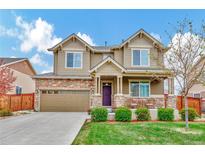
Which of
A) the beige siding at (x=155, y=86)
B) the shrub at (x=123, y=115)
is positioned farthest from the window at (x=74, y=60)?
the shrub at (x=123, y=115)

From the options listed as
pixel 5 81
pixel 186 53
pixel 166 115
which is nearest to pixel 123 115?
pixel 166 115

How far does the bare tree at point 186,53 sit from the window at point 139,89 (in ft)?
25.9

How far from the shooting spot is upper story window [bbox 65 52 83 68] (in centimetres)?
1970

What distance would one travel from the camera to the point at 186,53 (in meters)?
9.98

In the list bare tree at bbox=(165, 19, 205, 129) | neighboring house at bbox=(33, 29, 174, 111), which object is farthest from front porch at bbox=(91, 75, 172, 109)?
bare tree at bbox=(165, 19, 205, 129)

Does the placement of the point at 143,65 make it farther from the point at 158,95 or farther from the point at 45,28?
the point at 45,28

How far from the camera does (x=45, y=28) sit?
19.1 metres

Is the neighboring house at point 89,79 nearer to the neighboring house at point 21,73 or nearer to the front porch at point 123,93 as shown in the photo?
the front porch at point 123,93

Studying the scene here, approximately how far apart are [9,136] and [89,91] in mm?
11080

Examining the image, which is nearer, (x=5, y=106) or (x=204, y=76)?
(x=204, y=76)
